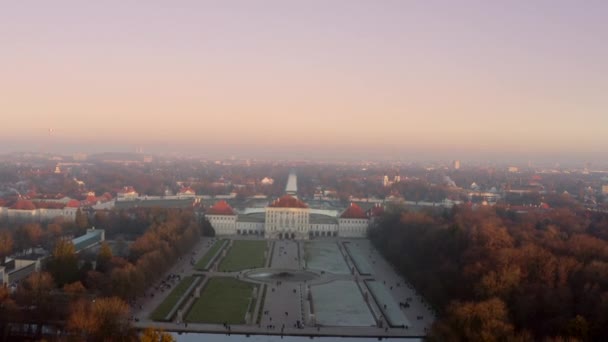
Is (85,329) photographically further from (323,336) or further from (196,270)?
(196,270)

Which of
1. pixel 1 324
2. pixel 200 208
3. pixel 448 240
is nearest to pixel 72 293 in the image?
pixel 1 324

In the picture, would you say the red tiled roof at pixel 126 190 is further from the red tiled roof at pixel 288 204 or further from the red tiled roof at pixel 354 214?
the red tiled roof at pixel 354 214

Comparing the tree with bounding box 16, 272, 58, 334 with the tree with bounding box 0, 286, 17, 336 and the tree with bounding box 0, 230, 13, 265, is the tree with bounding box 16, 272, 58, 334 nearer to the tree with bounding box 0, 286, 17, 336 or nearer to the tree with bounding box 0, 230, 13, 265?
the tree with bounding box 0, 286, 17, 336

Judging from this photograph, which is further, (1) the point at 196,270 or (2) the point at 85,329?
(1) the point at 196,270

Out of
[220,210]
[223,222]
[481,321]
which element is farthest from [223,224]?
[481,321]

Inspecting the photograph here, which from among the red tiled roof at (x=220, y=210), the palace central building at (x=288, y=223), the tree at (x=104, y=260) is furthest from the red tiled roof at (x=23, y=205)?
the tree at (x=104, y=260)

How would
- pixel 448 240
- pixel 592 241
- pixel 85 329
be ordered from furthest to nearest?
pixel 448 240, pixel 592 241, pixel 85 329
